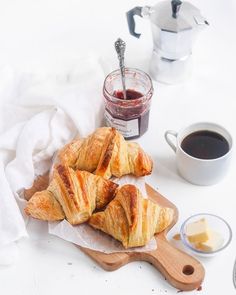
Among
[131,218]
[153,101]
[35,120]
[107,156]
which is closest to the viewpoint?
[131,218]

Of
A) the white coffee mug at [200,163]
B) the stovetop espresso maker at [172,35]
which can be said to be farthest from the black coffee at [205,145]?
the stovetop espresso maker at [172,35]

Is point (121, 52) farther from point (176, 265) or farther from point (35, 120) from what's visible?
point (176, 265)

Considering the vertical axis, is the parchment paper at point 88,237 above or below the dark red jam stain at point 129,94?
below

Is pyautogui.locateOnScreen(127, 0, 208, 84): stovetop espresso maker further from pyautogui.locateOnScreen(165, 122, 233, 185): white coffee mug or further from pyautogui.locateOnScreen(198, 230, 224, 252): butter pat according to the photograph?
pyautogui.locateOnScreen(198, 230, 224, 252): butter pat

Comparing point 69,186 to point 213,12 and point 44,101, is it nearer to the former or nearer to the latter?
point 44,101

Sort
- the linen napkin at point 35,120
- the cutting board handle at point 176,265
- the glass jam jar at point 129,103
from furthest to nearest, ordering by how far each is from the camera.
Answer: the glass jam jar at point 129,103, the linen napkin at point 35,120, the cutting board handle at point 176,265

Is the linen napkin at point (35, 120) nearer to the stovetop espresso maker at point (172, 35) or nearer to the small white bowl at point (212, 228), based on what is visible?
the stovetop espresso maker at point (172, 35)

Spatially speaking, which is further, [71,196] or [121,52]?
[121,52]

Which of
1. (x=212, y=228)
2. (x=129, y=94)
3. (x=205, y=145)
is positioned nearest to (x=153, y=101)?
(x=129, y=94)
